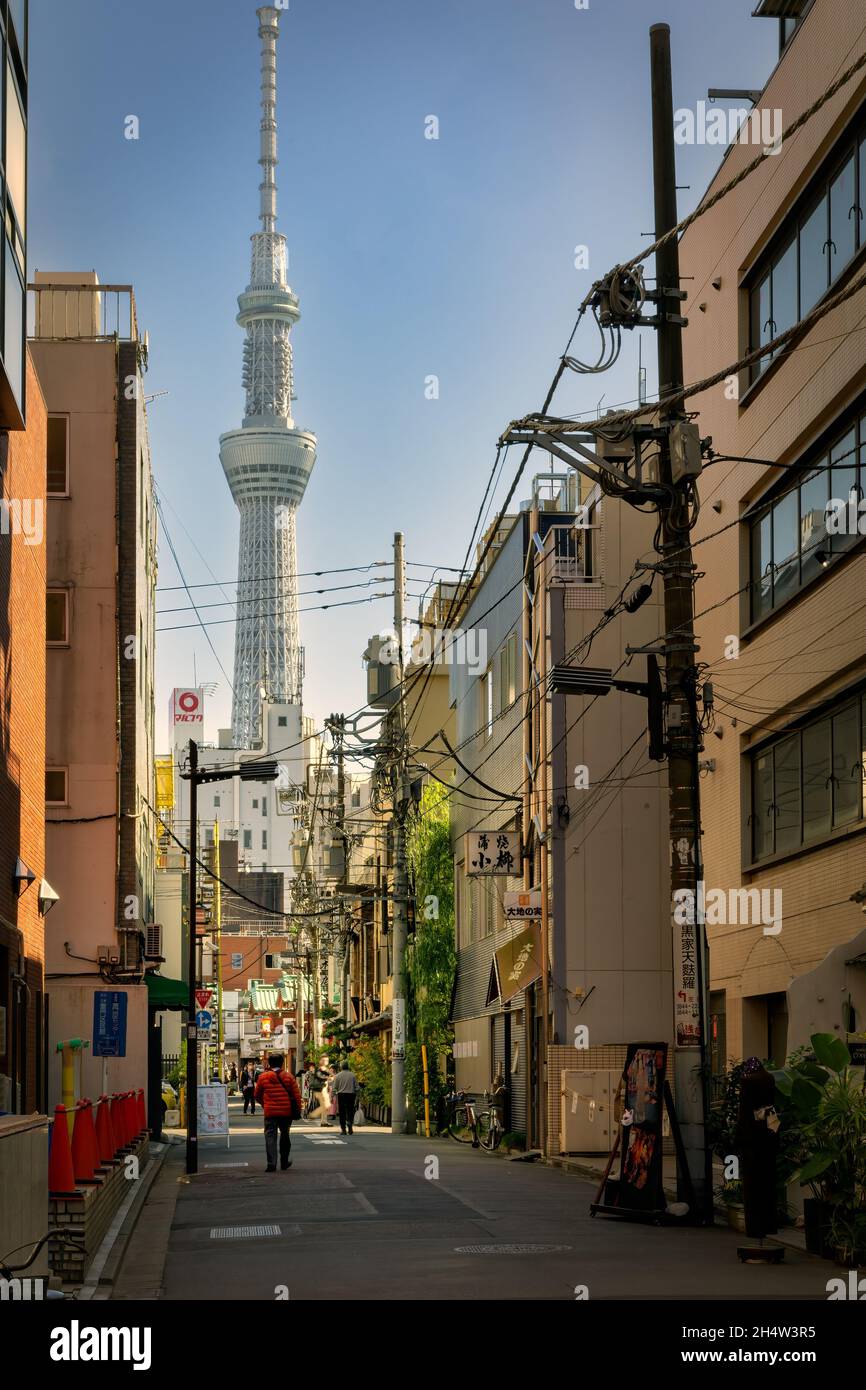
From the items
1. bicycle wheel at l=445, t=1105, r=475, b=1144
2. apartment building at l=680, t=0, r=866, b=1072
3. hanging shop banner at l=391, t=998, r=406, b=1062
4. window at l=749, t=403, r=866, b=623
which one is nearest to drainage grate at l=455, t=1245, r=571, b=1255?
apartment building at l=680, t=0, r=866, b=1072

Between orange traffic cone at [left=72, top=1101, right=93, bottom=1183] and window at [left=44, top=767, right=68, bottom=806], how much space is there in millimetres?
21486

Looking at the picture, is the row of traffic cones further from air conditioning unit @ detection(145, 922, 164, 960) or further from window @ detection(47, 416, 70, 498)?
air conditioning unit @ detection(145, 922, 164, 960)

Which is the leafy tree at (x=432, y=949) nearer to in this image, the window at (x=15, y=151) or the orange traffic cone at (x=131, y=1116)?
the orange traffic cone at (x=131, y=1116)

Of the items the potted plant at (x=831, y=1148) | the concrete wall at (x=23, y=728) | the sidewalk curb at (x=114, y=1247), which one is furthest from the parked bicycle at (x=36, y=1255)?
the concrete wall at (x=23, y=728)

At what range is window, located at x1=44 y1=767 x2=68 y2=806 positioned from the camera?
37.6 meters

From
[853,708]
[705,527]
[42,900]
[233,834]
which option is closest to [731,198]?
[705,527]

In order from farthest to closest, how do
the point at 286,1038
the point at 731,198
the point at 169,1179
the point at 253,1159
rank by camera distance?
1. the point at 286,1038
2. the point at 253,1159
3. the point at 731,198
4. the point at 169,1179

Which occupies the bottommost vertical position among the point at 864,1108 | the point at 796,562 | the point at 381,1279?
the point at 381,1279

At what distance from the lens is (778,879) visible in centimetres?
2523

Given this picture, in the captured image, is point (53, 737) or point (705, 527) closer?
point (705, 527)

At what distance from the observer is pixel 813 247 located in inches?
954

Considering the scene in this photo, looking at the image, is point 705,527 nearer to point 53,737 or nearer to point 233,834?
point 53,737

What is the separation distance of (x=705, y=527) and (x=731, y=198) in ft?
17.5

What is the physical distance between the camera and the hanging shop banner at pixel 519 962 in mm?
33094
